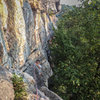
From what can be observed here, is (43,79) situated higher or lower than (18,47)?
lower

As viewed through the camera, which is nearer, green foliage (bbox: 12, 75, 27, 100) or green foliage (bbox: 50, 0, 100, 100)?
green foliage (bbox: 12, 75, 27, 100)

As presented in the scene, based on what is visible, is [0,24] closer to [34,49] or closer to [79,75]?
[34,49]

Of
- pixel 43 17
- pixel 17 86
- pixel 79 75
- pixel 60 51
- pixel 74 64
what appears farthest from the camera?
pixel 43 17

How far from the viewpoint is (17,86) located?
5.23 meters

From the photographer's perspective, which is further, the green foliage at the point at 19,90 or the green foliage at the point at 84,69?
the green foliage at the point at 84,69

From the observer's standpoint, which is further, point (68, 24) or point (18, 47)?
point (68, 24)

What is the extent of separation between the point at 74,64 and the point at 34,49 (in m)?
4.61

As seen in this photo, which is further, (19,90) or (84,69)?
(84,69)

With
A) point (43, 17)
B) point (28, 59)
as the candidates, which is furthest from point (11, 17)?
point (43, 17)

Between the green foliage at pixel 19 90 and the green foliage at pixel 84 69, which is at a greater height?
the green foliage at pixel 19 90

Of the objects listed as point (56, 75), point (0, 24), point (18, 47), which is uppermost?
point (0, 24)

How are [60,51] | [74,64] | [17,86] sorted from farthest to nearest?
[60,51], [74,64], [17,86]

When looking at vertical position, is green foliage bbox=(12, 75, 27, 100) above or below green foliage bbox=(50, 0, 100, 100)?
above

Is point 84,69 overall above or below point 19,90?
below
